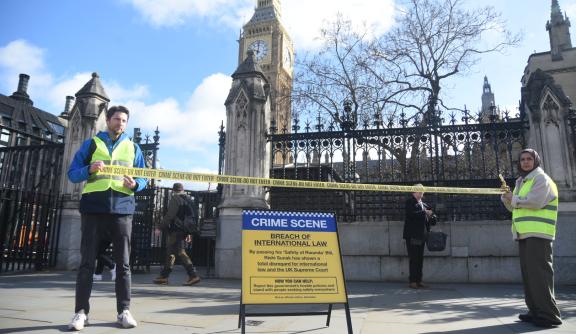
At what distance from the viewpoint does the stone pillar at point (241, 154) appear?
9.08 meters

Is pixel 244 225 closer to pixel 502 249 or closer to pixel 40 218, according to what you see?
pixel 502 249

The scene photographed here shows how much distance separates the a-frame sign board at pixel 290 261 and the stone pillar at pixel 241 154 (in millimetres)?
5476

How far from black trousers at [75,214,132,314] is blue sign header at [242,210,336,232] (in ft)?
4.03

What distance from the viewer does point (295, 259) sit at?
11.9ft

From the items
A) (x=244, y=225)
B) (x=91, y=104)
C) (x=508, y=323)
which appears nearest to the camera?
(x=244, y=225)

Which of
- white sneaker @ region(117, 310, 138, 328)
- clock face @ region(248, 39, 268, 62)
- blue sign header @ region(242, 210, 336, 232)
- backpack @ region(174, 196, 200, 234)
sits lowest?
white sneaker @ region(117, 310, 138, 328)

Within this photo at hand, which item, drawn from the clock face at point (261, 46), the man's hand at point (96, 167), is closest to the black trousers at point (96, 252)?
the man's hand at point (96, 167)

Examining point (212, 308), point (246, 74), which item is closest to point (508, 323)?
point (212, 308)

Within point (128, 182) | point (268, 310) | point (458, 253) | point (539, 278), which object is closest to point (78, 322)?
point (128, 182)

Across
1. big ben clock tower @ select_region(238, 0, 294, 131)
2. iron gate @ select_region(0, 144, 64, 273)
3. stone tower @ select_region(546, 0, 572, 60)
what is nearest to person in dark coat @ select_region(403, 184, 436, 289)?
iron gate @ select_region(0, 144, 64, 273)

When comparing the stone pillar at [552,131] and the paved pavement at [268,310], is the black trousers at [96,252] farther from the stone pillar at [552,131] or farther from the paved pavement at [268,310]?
the stone pillar at [552,131]

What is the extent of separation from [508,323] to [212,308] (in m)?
3.36

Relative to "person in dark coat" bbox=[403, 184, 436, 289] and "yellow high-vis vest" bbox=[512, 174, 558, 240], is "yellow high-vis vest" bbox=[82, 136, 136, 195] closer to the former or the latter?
"yellow high-vis vest" bbox=[512, 174, 558, 240]

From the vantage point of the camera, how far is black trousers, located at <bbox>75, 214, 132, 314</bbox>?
3734 millimetres
